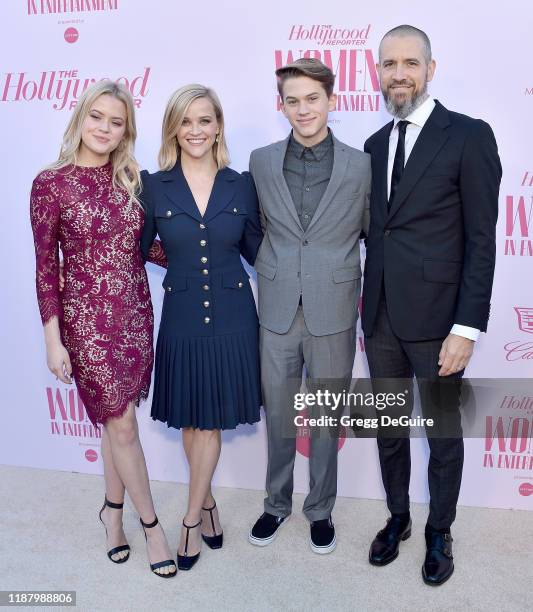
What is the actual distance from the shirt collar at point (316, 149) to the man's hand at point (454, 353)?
791 millimetres

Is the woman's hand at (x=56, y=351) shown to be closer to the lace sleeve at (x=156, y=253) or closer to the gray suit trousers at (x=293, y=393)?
the lace sleeve at (x=156, y=253)

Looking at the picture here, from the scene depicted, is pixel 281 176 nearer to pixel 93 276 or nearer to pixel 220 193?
pixel 220 193

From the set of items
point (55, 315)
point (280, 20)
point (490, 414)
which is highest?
point (280, 20)

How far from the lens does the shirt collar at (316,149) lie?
226cm

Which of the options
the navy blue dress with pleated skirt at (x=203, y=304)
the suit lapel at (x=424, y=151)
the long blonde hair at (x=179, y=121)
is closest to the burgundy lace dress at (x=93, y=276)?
the navy blue dress with pleated skirt at (x=203, y=304)

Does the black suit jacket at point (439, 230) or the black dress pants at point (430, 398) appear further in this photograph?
the black dress pants at point (430, 398)

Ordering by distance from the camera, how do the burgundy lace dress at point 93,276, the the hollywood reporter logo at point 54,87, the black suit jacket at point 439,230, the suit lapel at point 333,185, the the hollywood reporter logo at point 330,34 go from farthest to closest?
the the hollywood reporter logo at point 54,87 → the the hollywood reporter logo at point 330,34 → the suit lapel at point 333,185 → the burgundy lace dress at point 93,276 → the black suit jacket at point 439,230

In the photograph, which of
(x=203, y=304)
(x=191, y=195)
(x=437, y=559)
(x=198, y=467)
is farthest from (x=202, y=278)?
(x=437, y=559)

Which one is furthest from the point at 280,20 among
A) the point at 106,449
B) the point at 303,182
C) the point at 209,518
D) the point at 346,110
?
the point at 209,518

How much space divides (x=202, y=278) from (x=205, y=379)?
1.19ft

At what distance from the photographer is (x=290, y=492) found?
2.59 m

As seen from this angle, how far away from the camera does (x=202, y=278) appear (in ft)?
7.26

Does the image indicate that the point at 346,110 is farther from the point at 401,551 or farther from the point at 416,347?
the point at 401,551

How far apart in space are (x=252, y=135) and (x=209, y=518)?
1658 millimetres
